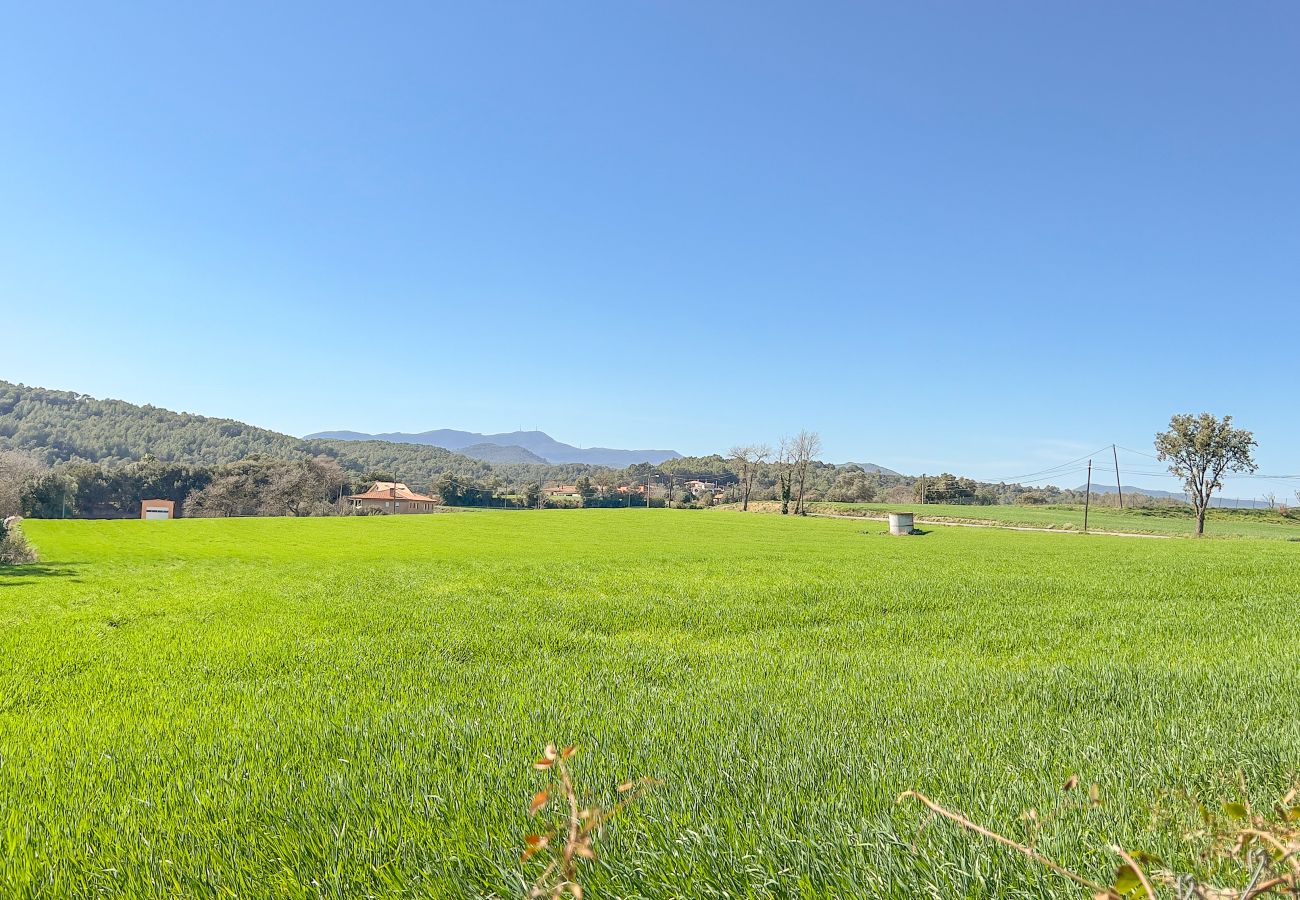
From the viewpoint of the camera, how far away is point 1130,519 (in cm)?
7012

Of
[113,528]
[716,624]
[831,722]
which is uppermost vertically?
[831,722]

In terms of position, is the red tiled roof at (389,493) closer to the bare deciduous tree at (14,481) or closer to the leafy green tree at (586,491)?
the leafy green tree at (586,491)

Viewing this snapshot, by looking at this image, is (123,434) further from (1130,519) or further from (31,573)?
(1130,519)

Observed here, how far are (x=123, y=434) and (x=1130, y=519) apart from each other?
6399 inches

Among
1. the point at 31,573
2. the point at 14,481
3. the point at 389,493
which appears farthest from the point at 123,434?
the point at 31,573

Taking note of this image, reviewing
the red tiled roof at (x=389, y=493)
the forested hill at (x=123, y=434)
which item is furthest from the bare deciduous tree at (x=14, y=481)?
the forested hill at (x=123, y=434)

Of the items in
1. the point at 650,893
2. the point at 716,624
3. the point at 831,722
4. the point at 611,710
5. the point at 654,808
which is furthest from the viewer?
the point at 716,624

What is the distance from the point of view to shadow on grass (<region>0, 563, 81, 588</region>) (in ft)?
55.1

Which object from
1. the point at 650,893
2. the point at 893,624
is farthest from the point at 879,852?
the point at 893,624

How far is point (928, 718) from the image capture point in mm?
4879

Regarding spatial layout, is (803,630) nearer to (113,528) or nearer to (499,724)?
(499,724)

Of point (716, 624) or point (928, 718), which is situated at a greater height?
point (928, 718)

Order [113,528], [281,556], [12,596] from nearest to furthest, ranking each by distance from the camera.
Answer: [12,596], [281,556], [113,528]

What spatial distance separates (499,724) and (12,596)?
583 inches
